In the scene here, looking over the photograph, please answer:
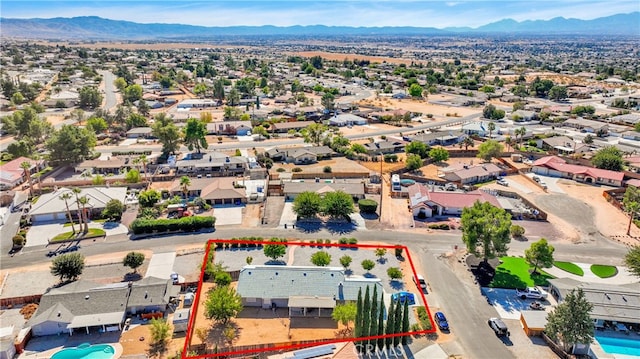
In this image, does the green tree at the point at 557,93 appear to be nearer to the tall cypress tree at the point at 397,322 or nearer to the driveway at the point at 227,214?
the driveway at the point at 227,214

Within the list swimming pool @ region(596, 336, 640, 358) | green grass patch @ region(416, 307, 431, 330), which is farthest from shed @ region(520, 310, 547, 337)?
green grass patch @ region(416, 307, 431, 330)

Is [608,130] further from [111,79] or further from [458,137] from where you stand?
[111,79]

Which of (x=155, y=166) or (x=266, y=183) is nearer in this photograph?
(x=266, y=183)

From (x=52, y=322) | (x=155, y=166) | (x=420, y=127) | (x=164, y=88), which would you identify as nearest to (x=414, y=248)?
(x=52, y=322)

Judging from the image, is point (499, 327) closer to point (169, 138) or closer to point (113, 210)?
point (113, 210)

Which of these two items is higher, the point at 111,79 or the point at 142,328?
the point at 111,79

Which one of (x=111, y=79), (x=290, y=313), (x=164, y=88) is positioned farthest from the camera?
(x=111, y=79)
